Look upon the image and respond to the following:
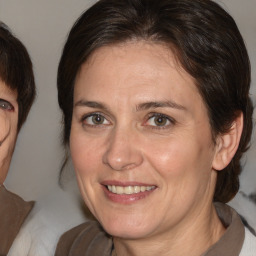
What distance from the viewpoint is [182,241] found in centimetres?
122

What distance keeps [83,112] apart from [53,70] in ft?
0.93

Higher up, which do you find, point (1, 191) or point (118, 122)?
point (118, 122)

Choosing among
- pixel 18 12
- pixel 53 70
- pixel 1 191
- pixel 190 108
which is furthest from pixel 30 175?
pixel 190 108

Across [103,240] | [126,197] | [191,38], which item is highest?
[191,38]

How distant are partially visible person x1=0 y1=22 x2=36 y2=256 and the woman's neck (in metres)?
0.29

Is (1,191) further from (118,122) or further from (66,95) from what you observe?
(118,122)

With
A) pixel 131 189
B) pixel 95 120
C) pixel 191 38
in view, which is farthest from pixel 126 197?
pixel 191 38

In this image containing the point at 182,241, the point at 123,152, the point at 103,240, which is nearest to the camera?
the point at 123,152

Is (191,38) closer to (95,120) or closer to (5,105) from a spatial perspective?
(95,120)

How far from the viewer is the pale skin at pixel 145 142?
1.09 meters

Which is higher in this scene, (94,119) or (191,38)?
(191,38)

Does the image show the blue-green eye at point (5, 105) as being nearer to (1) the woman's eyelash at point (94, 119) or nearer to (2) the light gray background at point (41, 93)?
(2) the light gray background at point (41, 93)

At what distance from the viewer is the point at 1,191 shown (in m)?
1.42

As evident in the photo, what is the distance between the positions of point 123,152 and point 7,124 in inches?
14.4
